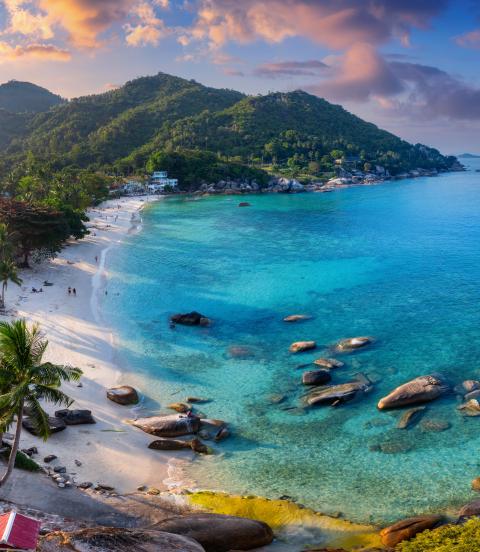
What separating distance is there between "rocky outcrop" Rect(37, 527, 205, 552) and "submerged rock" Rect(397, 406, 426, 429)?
18.1m

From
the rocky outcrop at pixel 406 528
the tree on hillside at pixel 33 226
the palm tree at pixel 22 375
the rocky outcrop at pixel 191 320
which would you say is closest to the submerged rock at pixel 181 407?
the palm tree at pixel 22 375

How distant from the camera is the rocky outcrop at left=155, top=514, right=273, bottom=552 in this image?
20062 millimetres

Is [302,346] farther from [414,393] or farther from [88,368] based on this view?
[88,368]

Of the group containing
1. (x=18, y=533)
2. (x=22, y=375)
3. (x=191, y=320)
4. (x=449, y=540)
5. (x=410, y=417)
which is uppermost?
(x=22, y=375)

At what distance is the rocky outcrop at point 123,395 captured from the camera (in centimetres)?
3403

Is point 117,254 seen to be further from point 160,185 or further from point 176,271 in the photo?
point 160,185

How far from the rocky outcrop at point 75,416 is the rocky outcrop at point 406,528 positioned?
1932cm

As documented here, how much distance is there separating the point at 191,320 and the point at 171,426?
1973 cm

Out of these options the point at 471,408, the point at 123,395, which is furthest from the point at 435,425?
the point at 123,395

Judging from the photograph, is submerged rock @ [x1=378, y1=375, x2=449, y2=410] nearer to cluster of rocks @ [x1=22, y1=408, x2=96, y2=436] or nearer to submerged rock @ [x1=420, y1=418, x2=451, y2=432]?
submerged rock @ [x1=420, y1=418, x2=451, y2=432]

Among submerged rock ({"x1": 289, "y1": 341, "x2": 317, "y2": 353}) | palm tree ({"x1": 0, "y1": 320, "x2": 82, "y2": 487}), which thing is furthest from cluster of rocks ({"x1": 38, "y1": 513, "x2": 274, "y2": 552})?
submerged rock ({"x1": 289, "y1": 341, "x2": 317, "y2": 353})

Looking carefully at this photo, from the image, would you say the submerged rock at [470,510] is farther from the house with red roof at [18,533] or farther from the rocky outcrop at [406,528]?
the house with red roof at [18,533]

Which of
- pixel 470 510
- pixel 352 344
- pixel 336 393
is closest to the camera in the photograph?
pixel 470 510

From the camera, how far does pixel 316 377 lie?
36938 mm
